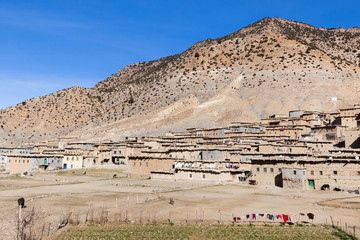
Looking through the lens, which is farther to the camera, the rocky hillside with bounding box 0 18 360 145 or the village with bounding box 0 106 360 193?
the rocky hillside with bounding box 0 18 360 145

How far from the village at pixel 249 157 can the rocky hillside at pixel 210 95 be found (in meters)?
19.6

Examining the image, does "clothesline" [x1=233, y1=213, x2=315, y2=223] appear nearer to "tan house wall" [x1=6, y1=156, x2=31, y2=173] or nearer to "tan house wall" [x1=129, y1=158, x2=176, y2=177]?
"tan house wall" [x1=129, y1=158, x2=176, y2=177]

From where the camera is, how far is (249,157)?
4597 cm

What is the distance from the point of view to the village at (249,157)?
36.5 metres

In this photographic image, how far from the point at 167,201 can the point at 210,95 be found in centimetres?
8949

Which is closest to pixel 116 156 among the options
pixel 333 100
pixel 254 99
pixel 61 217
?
pixel 61 217

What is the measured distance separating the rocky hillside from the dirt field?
52538 millimetres

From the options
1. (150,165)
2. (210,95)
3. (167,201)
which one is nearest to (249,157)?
(150,165)

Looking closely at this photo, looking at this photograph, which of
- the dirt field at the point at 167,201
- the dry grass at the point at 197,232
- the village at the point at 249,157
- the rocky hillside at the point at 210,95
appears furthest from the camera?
the rocky hillside at the point at 210,95

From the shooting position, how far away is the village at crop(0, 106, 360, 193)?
120 ft

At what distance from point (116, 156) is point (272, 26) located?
443ft

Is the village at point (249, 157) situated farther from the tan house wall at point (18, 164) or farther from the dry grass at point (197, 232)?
the dry grass at point (197, 232)

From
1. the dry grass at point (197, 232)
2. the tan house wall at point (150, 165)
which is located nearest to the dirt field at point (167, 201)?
the dry grass at point (197, 232)

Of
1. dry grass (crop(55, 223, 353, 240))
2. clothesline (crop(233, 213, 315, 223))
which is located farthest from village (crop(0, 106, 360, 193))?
dry grass (crop(55, 223, 353, 240))
